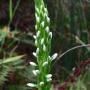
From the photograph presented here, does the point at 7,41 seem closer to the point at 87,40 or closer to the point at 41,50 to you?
the point at 87,40

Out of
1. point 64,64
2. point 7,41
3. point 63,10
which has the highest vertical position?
point 63,10

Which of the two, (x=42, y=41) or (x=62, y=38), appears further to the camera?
(x=62, y=38)

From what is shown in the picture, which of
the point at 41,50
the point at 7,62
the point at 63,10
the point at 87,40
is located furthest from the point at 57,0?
the point at 41,50

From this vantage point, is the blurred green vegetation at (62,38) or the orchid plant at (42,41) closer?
the orchid plant at (42,41)

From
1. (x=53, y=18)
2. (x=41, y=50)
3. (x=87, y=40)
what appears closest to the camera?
(x=41, y=50)

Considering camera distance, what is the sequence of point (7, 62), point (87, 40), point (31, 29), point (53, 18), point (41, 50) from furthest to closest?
point (31, 29) < point (53, 18) < point (87, 40) < point (7, 62) < point (41, 50)

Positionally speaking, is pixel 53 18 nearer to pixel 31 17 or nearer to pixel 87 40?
pixel 87 40

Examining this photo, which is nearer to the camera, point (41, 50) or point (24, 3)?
point (41, 50)

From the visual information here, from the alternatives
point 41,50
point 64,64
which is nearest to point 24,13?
point 64,64

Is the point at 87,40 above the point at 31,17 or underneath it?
underneath

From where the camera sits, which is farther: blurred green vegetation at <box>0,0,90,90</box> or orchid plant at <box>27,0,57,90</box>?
blurred green vegetation at <box>0,0,90,90</box>
